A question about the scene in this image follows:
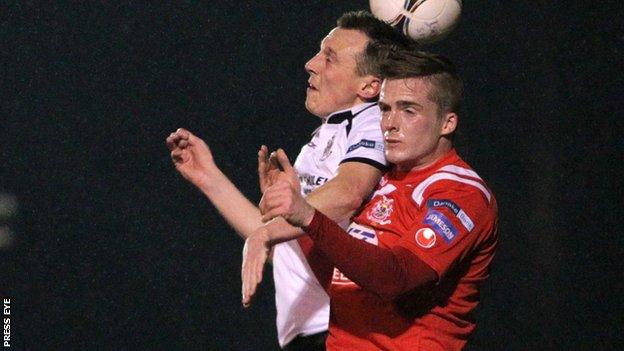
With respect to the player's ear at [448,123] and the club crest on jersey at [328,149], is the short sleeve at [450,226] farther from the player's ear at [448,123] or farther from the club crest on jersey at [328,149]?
the club crest on jersey at [328,149]

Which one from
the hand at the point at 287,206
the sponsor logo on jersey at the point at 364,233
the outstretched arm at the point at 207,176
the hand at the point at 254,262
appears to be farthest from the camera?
the outstretched arm at the point at 207,176

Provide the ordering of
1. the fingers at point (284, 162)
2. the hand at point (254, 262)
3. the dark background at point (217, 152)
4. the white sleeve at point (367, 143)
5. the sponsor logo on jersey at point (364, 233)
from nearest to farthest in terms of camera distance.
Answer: the hand at point (254, 262), the fingers at point (284, 162), the sponsor logo on jersey at point (364, 233), the white sleeve at point (367, 143), the dark background at point (217, 152)

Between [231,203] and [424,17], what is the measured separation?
631mm

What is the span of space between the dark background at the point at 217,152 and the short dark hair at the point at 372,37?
1014 mm

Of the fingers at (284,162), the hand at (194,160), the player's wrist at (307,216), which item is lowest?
the player's wrist at (307,216)

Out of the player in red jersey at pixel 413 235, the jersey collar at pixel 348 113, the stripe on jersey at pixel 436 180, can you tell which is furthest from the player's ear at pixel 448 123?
the jersey collar at pixel 348 113

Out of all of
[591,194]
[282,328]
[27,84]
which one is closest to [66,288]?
[27,84]

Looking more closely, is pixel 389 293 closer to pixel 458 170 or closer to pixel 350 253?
pixel 350 253

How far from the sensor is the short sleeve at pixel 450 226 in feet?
7.20

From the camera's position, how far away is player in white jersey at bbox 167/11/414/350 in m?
2.63

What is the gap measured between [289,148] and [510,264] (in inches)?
32.2

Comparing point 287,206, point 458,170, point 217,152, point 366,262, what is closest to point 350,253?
point 366,262

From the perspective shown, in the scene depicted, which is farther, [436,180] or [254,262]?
[436,180]

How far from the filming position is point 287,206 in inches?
79.6
